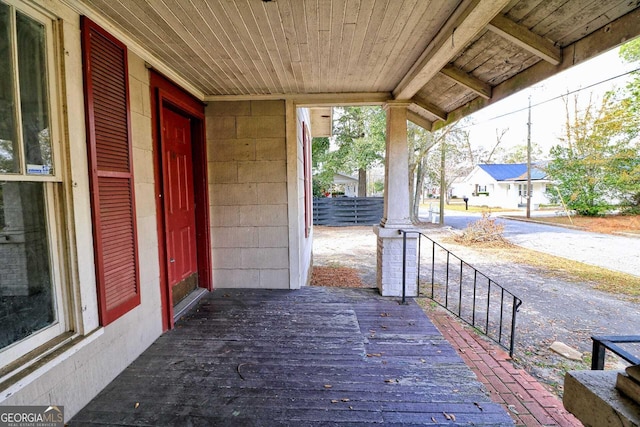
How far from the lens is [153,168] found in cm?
248

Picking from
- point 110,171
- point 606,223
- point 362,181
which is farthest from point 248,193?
point 606,223

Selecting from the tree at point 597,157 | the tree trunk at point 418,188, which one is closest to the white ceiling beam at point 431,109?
the tree trunk at point 418,188

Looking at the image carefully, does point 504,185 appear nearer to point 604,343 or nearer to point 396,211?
point 396,211

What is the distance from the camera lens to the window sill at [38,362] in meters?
1.30

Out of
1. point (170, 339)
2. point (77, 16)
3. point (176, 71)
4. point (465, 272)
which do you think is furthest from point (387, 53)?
point (465, 272)

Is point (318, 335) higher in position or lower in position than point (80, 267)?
lower

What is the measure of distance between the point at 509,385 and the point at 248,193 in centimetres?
305

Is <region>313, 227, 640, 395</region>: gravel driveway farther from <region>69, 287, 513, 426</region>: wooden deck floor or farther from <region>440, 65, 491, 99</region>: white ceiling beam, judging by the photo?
<region>440, 65, 491, 99</region>: white ceiling beam

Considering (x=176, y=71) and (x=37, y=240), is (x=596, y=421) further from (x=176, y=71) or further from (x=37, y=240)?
(x=176, y=71)

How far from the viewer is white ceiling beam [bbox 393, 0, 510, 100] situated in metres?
1.66

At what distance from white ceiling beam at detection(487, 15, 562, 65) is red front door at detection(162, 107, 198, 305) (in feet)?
9.16

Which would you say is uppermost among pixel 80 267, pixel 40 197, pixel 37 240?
pixel 40 197

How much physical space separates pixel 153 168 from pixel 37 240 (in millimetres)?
1069

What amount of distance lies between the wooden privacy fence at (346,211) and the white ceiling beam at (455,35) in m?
10.1
